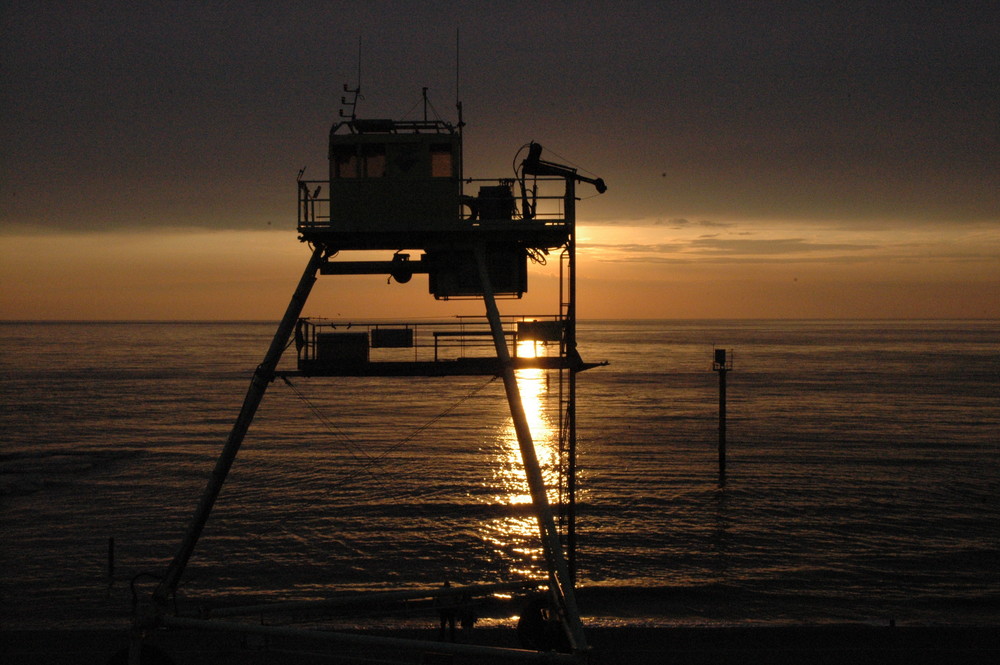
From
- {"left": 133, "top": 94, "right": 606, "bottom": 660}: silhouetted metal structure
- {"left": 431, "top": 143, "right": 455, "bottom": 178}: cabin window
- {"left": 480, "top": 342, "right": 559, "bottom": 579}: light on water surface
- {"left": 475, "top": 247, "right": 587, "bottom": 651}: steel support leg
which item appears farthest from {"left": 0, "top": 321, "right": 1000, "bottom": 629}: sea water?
{"left": 431, "top": 143, "right": 455, "bottom": 178}: cabin window

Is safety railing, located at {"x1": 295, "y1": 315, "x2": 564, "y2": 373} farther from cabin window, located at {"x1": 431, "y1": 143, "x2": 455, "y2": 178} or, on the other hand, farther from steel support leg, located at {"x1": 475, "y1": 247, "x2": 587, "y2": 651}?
cabin window, located at {"x1": 431, "y1": 143, "x2": 455, "y2": 178}

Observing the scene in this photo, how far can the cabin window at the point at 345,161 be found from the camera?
14.9 meters

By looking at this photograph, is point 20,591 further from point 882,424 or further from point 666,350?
point 666,350

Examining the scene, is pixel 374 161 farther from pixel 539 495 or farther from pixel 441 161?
pixel 539 495

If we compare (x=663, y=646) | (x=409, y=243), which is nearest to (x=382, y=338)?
(x=409, y=243)

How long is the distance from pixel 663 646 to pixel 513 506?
1718cm

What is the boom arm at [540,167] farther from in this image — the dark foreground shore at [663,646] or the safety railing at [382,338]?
the dark foreground shore at [663,646]

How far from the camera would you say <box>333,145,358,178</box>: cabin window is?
1492 centimetres

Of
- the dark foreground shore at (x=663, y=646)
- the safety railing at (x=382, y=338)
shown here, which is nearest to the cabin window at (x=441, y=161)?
the safety railing at (x=382, y=338)

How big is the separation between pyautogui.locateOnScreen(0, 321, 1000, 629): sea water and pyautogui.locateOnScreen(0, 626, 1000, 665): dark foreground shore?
2.37 m

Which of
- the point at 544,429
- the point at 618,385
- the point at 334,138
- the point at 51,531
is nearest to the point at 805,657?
the point at 334,138

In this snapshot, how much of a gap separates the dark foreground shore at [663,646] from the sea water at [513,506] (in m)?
2.37

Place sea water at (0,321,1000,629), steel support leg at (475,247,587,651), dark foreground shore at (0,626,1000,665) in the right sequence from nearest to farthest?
steel support leg at (475,247,587,651) < dark foreground shore at (0,626,1000,665) < sea water at (0,321,1000,629)

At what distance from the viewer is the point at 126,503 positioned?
115 feet
